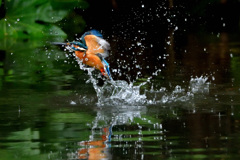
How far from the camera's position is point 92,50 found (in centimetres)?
589

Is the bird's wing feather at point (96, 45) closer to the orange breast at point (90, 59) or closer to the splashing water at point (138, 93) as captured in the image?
the orange breast at point (90, 59)

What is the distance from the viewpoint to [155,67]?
8609 mm

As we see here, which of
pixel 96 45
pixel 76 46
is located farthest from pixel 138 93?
pixel 76 46

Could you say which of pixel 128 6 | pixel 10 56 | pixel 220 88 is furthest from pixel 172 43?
pixel 128 6

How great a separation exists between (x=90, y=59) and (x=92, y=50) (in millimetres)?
124

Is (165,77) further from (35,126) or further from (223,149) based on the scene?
(223,149)

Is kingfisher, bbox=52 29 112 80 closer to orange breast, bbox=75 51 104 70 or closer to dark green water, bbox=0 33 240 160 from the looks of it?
orange breast, bbox=75 51 104 70

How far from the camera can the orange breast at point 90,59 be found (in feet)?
19.0

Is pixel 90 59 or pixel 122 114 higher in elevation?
pixel 90 59

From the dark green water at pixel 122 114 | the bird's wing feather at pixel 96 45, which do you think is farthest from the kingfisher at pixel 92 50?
the dark green water at pixel 122 114

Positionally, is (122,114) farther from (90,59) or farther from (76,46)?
(76,46)

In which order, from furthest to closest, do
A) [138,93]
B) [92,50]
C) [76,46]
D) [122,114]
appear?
[138,93] → [92,50] → [76,46] → [122,114]

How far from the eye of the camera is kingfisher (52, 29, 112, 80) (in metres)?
5.77

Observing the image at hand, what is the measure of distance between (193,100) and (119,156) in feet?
7.73
